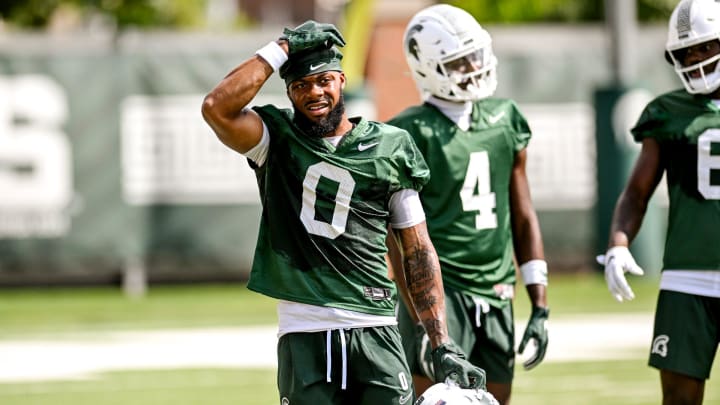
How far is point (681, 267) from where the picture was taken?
589 centimetres

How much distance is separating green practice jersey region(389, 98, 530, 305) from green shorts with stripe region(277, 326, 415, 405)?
122cm

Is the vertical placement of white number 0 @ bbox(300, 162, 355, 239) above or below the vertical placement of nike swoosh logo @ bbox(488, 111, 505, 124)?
below

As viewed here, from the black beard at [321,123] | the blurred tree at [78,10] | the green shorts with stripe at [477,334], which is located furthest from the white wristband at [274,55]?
the blurred tree at [78,10]

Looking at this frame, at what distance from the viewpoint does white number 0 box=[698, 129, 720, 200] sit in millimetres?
5867

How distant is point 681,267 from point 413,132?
128 cm

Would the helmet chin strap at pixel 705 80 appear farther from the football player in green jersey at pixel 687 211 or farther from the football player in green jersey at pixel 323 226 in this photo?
the football player in green jersey at pixel 323 226

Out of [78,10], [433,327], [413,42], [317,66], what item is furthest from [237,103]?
[78,10]

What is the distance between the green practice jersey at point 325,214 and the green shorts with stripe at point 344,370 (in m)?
0.12

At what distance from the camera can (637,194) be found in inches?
238

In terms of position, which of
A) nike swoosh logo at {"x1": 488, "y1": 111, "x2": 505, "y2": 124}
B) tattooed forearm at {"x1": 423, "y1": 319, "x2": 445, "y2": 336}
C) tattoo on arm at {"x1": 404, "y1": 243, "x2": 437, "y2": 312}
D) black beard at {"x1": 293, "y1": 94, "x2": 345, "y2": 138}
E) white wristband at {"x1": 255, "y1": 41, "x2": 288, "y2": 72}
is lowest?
tattooed forearm at {"x1": 423, "y1": 319, "x2": 445, "y2": 336}

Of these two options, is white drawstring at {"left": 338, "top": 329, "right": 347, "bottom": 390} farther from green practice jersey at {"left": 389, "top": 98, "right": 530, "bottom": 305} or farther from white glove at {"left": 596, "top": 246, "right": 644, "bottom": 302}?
white glove at {"left": 596, "top": 246, "right": 644, "bottom": 302}

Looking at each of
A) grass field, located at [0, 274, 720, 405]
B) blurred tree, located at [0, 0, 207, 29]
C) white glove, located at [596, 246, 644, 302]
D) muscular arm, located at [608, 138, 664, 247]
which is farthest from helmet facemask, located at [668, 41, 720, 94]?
blurred tree, located at [0, 0, 207, 29]

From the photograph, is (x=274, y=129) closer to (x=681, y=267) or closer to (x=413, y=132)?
(x=413, y=132)

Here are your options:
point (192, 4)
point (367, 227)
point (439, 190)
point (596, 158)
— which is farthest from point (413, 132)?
point (192, 4)
